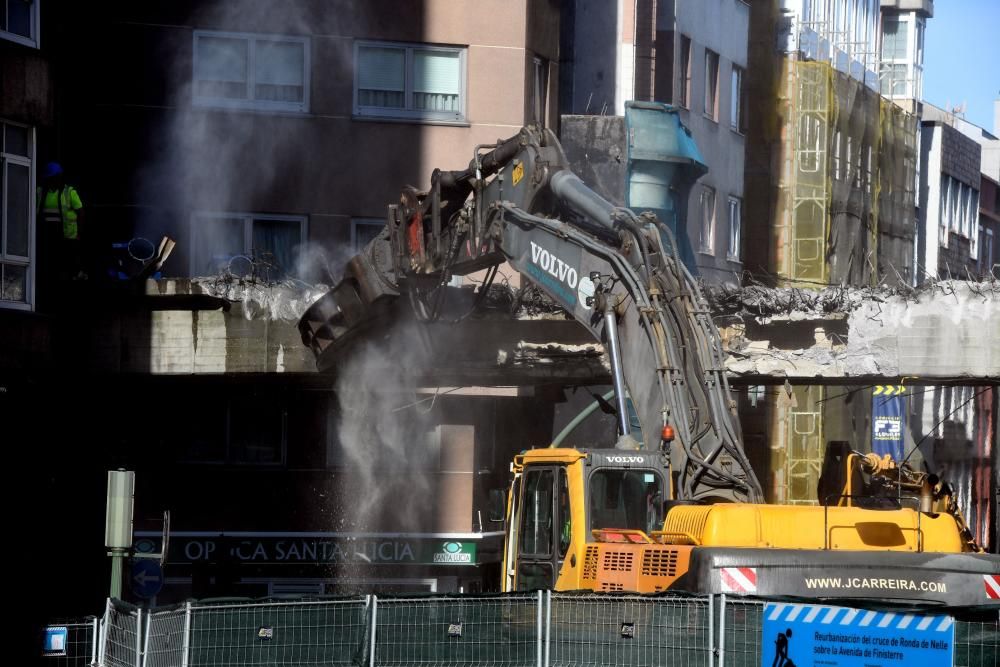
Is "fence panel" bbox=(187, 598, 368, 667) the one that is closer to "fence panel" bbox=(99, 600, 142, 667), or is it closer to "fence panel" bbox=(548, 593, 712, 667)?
"fence panel" bbox=(99, 600, 142, 667)

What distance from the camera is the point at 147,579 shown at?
22.3 metres

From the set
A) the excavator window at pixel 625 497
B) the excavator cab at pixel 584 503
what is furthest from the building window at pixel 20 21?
the excavator window at pixel 625 497

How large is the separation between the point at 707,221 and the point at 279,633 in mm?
28643

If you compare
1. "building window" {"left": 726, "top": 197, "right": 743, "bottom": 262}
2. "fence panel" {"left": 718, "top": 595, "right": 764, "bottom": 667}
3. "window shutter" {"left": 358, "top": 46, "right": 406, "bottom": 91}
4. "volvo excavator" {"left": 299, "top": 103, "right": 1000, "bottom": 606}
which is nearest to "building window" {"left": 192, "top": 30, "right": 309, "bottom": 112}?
"window shutter" {"left": 358, "top": 46, "right": 406, "bottom": 91}

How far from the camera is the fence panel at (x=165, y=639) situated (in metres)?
14.1

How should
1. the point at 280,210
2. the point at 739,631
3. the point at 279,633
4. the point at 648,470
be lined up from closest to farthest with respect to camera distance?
1. the point at 739,631
2. the point at 279,633
3. the point at 648,470
4. the point at 280,210

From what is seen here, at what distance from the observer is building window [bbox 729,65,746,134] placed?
4291 centimetres

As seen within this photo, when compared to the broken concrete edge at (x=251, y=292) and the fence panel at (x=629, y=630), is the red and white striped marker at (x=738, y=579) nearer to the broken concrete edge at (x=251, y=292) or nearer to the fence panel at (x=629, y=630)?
the fence panel at (x=629, y=630)

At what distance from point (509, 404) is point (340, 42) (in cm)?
717

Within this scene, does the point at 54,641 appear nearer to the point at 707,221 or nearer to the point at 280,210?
the point at 280,210

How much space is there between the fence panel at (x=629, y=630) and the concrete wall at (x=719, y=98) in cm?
2601

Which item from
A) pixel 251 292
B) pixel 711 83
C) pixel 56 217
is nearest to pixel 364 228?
pixel 251 292

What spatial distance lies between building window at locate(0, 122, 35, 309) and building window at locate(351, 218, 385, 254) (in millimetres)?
7525

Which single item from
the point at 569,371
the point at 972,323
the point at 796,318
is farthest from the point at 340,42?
the point at 972,323
